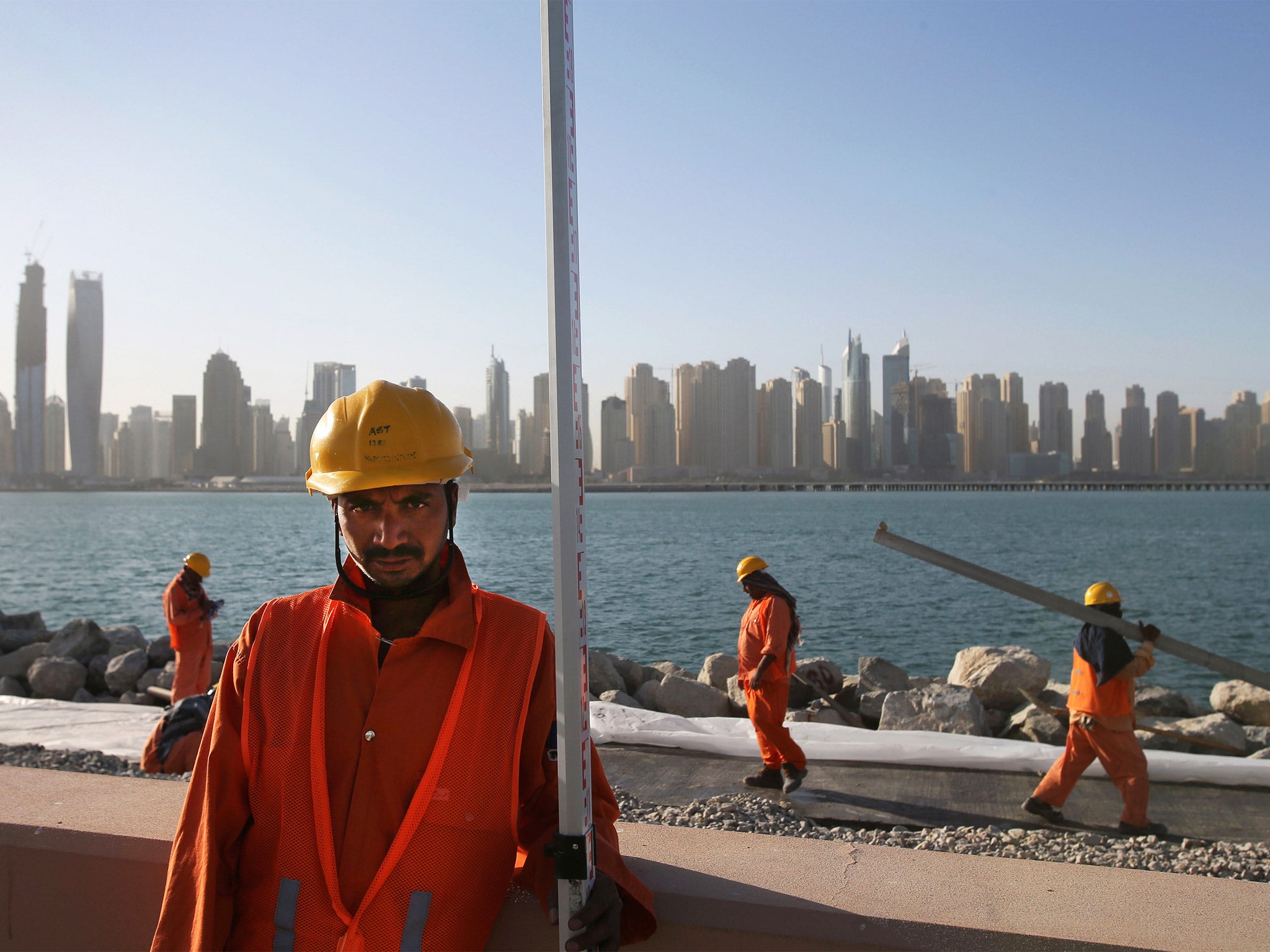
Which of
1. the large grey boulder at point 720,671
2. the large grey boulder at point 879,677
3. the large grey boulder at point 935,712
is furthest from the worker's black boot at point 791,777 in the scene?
the large grey boulder at point 720,671

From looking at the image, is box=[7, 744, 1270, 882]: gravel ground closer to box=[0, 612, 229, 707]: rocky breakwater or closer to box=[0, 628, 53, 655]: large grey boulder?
box=[0, 612, 229, 707]: rocky breakwater

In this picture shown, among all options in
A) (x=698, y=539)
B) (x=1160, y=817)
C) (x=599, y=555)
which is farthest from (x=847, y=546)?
(x=1160, y=817)

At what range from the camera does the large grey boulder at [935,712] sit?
9523 mm

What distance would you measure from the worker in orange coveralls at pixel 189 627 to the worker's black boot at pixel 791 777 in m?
6.33

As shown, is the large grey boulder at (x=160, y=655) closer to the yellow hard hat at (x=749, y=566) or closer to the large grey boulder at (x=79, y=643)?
the large grey boulder at (x=79, y=643)

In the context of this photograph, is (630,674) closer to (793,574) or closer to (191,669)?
(191,669)

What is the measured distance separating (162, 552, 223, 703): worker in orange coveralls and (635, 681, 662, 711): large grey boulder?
17.1 ft

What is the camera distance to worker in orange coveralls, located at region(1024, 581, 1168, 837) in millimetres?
6746

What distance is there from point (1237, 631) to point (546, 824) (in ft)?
116

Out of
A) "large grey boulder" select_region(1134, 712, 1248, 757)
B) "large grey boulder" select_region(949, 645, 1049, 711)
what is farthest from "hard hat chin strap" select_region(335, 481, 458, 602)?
"large grey boulder" select_region(949, 645, 1049, 711)

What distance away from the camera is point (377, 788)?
5.98 feet

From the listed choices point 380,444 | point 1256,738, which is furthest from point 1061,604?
point 1256,738

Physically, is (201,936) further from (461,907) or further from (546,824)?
(546,824)

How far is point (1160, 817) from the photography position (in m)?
7.22
